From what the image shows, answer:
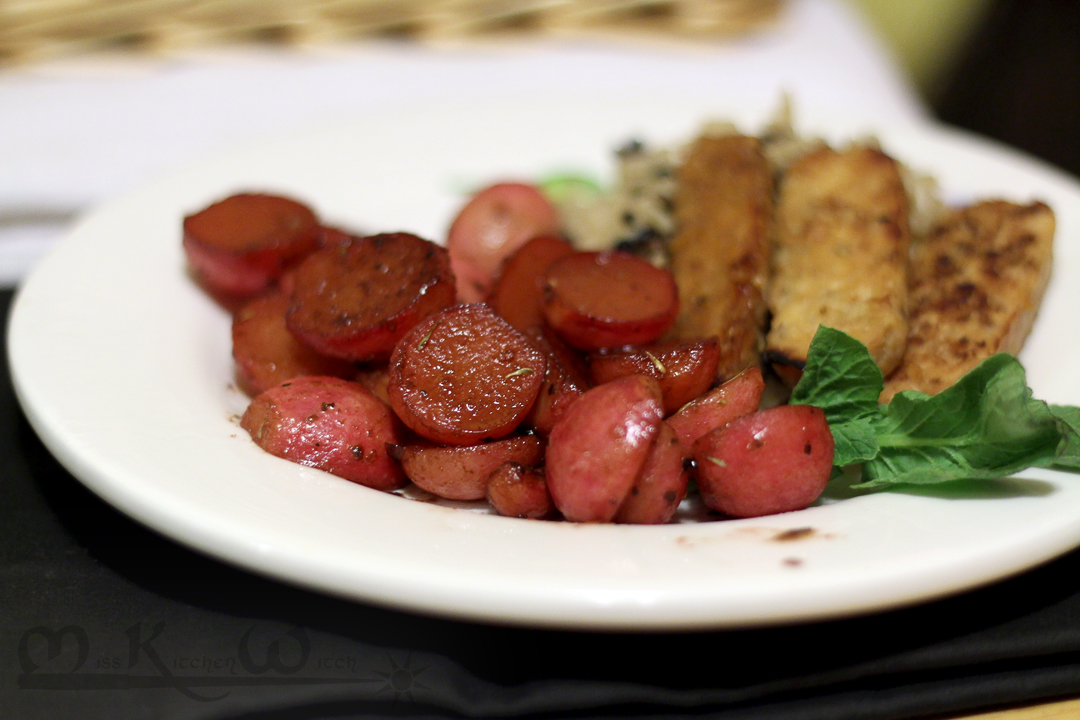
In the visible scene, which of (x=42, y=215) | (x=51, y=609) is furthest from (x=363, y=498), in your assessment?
(x=42, y=215)

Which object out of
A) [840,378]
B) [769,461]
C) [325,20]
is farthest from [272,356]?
[325,20]

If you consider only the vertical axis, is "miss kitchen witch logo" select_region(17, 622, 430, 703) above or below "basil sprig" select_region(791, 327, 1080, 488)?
below

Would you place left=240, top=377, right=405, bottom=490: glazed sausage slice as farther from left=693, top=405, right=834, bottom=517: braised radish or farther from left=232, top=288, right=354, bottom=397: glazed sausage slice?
left=693, top=405, right=834, bottom=517: braised radish

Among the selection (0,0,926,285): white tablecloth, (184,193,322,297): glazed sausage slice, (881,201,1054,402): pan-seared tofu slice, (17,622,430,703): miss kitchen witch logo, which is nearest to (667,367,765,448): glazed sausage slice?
(881,201,1054,402): pan-seared tofu slice

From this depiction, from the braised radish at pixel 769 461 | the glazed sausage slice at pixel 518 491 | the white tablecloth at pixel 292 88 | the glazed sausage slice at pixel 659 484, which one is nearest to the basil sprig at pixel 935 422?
the braised radish at pixel 769 461

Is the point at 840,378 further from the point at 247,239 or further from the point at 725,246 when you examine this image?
the point at 247,239

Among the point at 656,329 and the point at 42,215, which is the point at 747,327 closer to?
the point at 656,329

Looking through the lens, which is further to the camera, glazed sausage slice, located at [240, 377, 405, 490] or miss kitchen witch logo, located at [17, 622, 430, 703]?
glazed sausage slice, located at [240, 377, 405, 490]

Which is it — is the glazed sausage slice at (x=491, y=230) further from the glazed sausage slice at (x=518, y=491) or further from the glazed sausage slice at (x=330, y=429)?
the glazed sausage slice at (x=518, y=491)

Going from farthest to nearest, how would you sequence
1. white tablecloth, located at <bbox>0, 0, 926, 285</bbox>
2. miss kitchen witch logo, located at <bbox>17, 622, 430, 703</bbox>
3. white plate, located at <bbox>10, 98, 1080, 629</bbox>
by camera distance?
1. white tablecloth, located at <bbox>0, 0, 926, 285</bbox>
2. miss kitchen witch logo, located at <bbox>17, 622, 430, 703</bbox>
3. white plate, located at <bbox>10, 98, 1080, 629</bbox>
